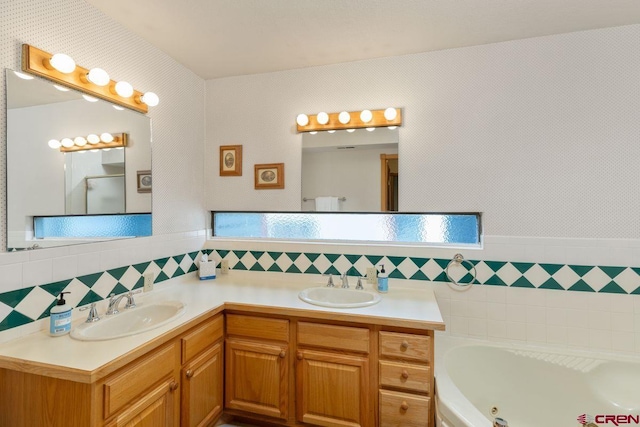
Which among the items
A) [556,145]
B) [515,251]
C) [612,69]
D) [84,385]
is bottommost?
[84,385]

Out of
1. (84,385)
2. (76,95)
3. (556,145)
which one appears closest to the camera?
(84,385)

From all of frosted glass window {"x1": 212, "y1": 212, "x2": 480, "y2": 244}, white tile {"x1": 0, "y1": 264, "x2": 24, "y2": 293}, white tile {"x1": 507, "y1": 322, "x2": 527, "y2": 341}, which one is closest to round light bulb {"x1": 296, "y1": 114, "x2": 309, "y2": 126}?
frosted glass window {"x1": 212, "y1": 212, "x2": 480, "y2": 244}

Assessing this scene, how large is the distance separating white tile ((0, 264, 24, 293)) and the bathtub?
209cm

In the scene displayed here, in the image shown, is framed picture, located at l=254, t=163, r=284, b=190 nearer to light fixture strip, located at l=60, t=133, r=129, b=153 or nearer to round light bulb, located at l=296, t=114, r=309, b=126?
round light bulb, located at l=296, t=114, r=309, b=126

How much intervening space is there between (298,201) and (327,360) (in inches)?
46.5

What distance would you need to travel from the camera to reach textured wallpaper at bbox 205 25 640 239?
1.90 m

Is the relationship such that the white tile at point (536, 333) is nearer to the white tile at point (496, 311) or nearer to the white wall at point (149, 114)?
the white tile at point (496, 311)

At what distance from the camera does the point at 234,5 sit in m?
1.70

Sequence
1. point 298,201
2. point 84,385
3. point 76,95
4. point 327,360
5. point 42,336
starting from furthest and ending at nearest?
1. point 298,201
2. point 327,360
3. point 76,95
4. point 42,336
5. point 84,385

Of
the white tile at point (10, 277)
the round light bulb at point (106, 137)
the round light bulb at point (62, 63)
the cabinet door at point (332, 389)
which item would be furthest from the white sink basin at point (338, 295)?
the round light bulb at point (62, 63)

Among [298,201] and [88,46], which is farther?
[298,201]

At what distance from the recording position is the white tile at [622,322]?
74.4 inches

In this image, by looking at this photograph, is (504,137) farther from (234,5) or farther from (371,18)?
(234,5)

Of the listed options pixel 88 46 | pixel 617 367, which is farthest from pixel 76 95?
pixel 617 367
